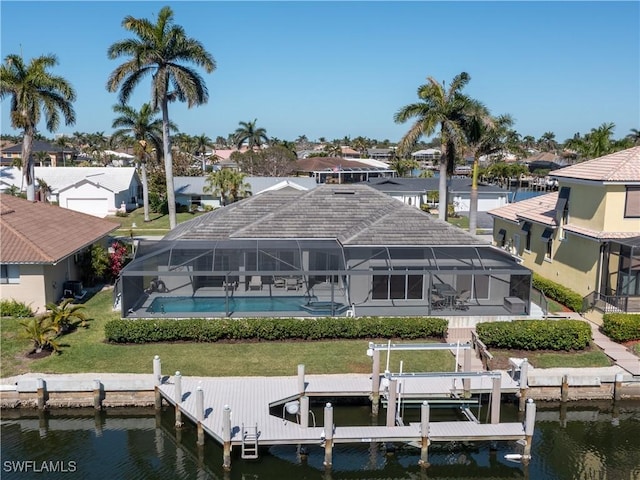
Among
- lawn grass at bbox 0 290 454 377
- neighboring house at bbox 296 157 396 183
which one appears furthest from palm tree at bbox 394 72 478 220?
neighboring house at bbox 296 157 396 183

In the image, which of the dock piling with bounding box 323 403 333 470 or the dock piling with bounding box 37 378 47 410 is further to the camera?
the dock piling with bounding box 37 378 47 410

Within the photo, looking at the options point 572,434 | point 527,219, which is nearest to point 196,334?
point 572,434

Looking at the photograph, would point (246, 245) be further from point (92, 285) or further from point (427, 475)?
point (427, 475)

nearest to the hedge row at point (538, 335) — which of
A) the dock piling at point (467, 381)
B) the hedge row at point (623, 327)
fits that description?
the hedge row at point (623, 327)

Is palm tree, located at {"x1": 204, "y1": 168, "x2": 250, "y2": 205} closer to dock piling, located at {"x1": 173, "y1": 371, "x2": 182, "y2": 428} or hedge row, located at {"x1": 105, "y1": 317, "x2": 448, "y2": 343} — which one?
hedge row, located at {"x1": 105, "y1": 317, "x2": 448, "y2": 343}

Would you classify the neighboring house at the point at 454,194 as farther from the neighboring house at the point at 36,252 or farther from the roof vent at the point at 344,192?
the neighboring house at the point at 36,252
